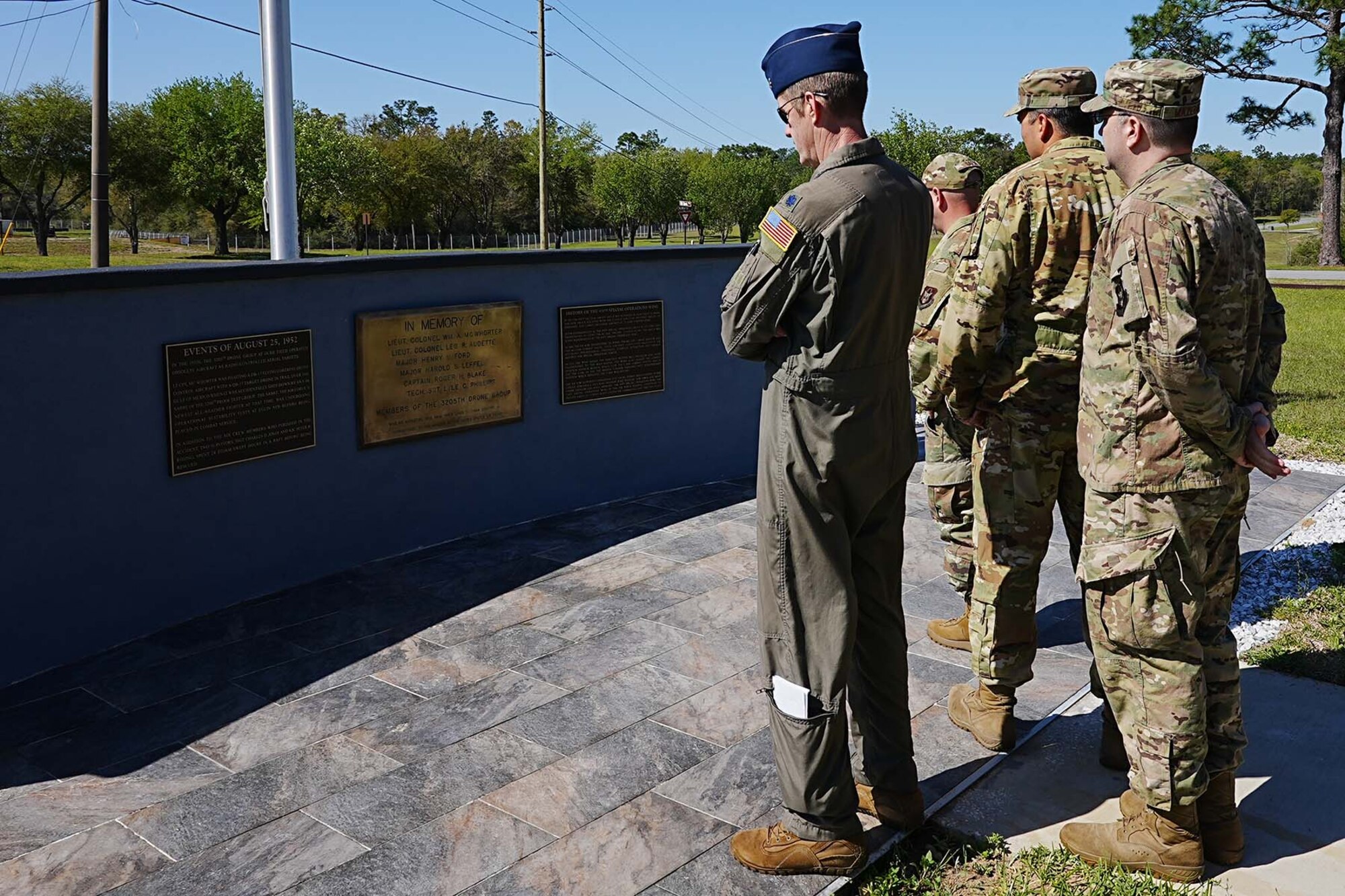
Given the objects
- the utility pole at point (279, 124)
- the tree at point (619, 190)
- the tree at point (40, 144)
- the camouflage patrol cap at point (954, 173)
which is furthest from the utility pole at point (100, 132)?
the tree at point (619, 190)

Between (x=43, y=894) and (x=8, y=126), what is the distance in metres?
76.9

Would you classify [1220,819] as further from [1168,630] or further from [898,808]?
[898,808]

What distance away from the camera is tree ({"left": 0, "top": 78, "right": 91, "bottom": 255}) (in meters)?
68.2

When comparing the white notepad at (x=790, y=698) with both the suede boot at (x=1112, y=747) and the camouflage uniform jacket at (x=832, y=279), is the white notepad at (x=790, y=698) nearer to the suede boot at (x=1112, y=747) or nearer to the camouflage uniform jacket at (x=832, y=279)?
the camouflage uniform jacket at (x=832, y=279)

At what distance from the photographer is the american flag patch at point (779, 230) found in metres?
3.04

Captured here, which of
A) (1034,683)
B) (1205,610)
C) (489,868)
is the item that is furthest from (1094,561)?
(489,868)

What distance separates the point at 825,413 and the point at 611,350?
14.5 feet

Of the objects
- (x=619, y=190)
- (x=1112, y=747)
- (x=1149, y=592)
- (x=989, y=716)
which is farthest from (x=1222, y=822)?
(x=619, y=190)

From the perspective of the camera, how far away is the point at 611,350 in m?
7.43

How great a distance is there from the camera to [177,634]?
5219 millimetres

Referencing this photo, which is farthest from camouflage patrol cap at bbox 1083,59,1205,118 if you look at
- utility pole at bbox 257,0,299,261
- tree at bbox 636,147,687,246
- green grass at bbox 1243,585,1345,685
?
tree at bbox 636,147,687,246

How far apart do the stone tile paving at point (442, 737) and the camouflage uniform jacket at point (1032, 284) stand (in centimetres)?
127

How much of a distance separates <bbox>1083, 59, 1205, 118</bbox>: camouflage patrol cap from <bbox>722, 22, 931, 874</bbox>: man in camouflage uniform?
62 centimetres

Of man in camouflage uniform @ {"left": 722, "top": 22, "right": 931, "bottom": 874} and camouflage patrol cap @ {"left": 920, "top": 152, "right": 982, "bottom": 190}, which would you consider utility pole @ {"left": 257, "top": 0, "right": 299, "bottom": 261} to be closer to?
camouflage patrol cap @ {"left": 920, "top": 152, "right": 982, "bottom": 190}
